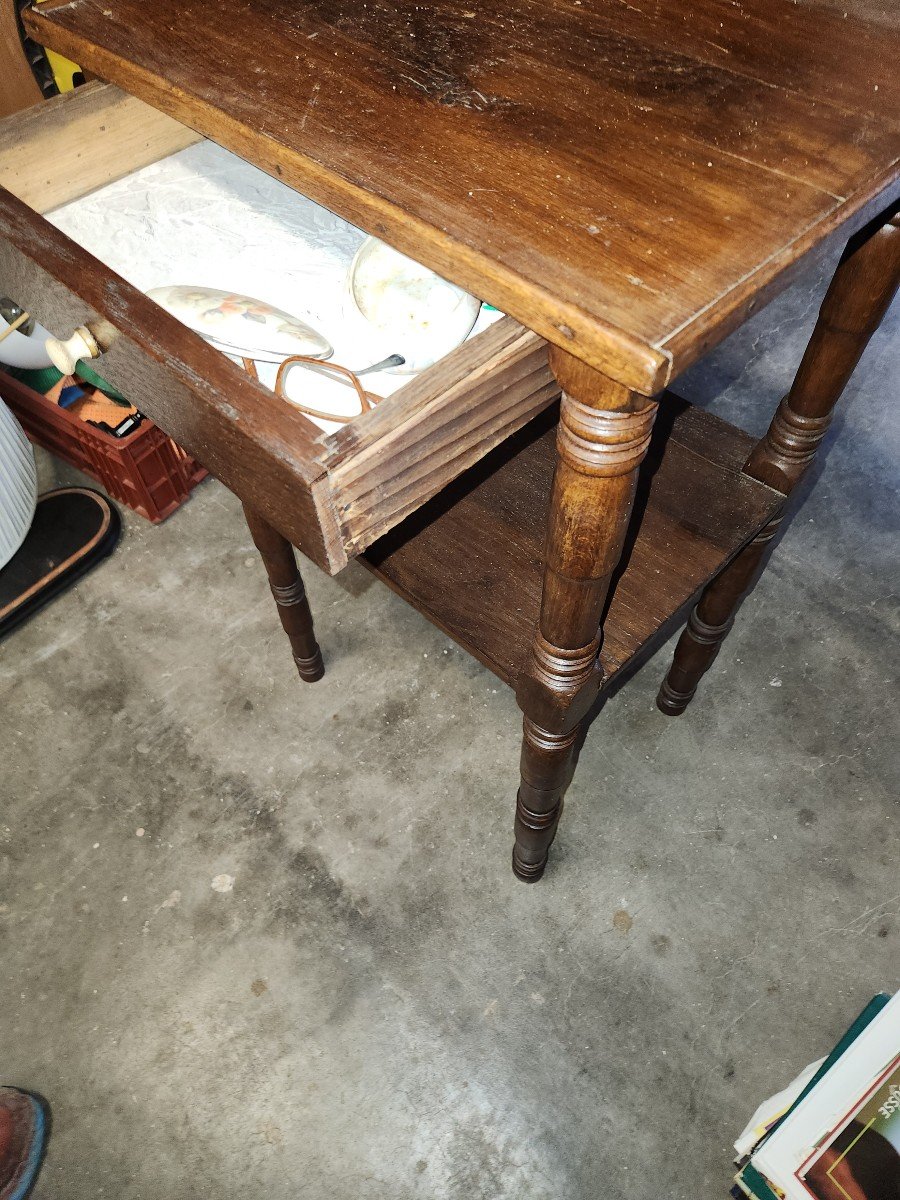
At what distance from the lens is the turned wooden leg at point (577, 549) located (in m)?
0.57

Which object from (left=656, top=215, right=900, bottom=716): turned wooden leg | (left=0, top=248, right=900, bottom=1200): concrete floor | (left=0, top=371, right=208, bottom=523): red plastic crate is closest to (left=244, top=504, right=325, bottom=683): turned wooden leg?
(left=0, top=248, right=900, bottom=1200): concrete floor

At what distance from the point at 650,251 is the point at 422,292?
0.33 meters

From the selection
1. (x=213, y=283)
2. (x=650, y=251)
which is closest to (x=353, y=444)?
(x=650, y=251)

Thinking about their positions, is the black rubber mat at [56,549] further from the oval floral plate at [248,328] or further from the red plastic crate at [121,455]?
the oval floral plate at [248,328]

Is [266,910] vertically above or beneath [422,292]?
beneath

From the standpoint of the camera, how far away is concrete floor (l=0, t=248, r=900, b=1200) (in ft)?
3.60

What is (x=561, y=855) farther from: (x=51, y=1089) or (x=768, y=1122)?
(x=51, y=1089)

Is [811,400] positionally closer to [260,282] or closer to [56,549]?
[260,282]

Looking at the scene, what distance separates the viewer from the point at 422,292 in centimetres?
85

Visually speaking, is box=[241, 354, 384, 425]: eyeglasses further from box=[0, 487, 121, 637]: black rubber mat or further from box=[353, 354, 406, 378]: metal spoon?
box=[0, 487, 121, 637]: black rubber mat

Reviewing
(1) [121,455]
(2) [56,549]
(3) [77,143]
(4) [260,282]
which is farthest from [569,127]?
(2) [56,549]

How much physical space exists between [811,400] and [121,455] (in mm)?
1132

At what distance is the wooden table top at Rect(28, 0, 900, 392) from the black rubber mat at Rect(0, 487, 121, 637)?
919 mm

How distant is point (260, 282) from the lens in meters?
0.94
